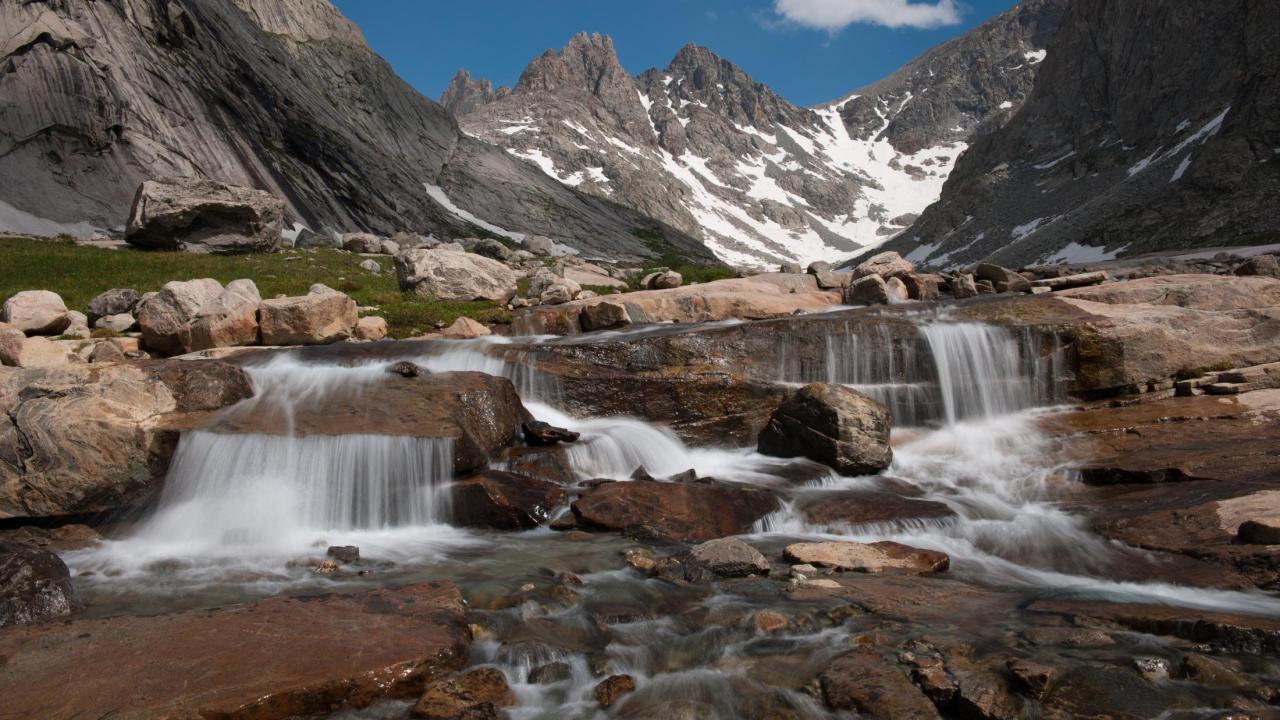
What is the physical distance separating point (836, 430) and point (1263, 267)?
21.0 meters

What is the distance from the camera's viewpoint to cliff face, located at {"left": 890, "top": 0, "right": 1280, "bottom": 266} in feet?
246

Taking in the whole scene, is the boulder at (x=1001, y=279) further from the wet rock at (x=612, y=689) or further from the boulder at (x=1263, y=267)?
the wet rock at (x=612, y=689)

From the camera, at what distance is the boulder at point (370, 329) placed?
18062 mm

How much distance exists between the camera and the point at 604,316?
19094mm

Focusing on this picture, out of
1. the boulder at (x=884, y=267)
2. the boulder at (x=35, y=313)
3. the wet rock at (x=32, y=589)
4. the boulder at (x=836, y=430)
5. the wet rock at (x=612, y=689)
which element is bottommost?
the wet rock at (x=612, y=689)

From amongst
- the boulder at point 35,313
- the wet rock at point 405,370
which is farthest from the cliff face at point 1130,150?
the boulder at point 35,313

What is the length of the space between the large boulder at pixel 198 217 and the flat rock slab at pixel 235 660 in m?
29.8

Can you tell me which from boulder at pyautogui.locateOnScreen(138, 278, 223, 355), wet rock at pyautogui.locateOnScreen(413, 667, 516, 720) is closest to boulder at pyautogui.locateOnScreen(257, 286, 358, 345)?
boulder at pyautogui.locateOnScreen(138, 278, 223, 355)

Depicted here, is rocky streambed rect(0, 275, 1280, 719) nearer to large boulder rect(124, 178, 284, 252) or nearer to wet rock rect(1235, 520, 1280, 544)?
wet rock rect(1235, 520, 1280, 544)

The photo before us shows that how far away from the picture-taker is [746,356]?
15.9m

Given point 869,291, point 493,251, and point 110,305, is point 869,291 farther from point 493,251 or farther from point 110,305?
point 493,251

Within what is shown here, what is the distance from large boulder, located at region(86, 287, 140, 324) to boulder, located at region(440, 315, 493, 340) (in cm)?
853

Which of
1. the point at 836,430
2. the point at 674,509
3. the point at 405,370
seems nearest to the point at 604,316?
the point at 405,370

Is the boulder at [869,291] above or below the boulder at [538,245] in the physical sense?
below
